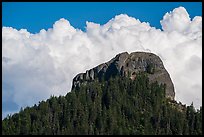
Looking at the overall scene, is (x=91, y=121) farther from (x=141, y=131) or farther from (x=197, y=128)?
(x=197, y=128)

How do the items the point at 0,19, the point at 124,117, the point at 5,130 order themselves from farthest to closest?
the point at 124,117
the point at 5,130
the point at 0,19

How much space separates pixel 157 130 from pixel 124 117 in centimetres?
1513

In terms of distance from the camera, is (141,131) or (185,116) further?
(185,116)

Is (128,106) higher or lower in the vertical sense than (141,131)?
higher

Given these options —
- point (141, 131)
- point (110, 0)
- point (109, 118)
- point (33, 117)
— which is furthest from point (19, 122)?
point (110, 0)

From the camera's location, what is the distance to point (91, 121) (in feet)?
626

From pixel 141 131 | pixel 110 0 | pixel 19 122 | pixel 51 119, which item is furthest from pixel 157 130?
pixel 110 0

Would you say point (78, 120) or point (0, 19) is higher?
point (78, 120)

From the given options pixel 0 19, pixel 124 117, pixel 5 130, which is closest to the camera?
pixel 0 19

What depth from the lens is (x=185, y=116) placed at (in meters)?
199

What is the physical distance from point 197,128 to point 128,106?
31072 mm

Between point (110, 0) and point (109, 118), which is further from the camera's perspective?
point (109, 118)

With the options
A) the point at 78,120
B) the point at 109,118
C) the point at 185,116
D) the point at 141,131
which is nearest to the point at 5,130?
the point at 78,120

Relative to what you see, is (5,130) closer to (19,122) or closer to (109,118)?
(19,122)
